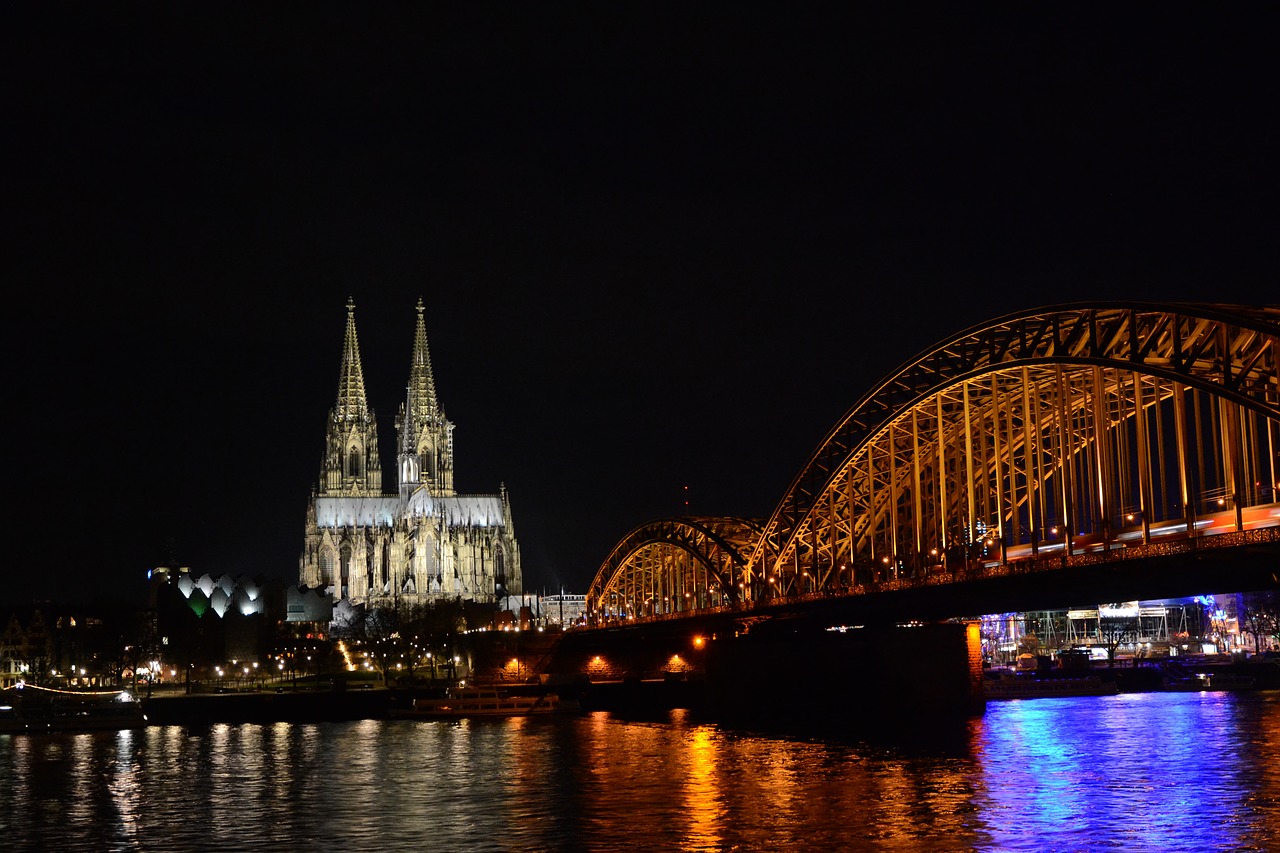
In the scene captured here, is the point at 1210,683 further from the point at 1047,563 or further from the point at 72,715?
the point at 72,715

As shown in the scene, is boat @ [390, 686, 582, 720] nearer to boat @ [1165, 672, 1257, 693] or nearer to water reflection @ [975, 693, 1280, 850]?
water reflection @ [975, 693, 1280, 850]

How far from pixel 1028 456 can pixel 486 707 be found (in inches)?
2223

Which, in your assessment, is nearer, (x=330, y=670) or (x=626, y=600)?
(x=626, y=600)

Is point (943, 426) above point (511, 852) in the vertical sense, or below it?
above

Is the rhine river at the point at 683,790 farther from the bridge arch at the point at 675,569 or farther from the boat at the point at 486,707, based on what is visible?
the bridge arch at the point at 675,569

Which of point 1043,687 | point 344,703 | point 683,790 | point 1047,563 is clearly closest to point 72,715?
point 344,703

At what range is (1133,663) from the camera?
503 feet

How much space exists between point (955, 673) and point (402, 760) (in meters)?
32.7

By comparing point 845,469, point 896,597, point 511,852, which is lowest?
point 511,852

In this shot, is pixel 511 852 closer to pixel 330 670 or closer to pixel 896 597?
pixel 896 597

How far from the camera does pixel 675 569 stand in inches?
5428

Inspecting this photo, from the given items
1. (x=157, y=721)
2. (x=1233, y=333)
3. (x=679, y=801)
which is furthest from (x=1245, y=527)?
(x=157, y=721)

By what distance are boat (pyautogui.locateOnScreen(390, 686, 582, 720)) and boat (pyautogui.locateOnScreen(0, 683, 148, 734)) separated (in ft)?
59.2

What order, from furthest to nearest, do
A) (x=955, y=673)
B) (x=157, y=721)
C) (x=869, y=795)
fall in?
(x=157, y=721) → (x=955, y=673) → (x=869, y=795)
